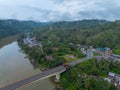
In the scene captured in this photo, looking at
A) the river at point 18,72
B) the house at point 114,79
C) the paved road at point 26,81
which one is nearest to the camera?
the paved road at point 26,81

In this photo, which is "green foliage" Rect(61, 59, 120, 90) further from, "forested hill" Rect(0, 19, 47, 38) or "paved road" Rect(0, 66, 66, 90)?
"forested hill" Rect(0, 19, 47, 38)

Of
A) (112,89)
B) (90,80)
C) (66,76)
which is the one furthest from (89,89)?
(66,76)

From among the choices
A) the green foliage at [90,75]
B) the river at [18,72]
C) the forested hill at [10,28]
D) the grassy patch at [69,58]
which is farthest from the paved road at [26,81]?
the forested hill at [10,28]

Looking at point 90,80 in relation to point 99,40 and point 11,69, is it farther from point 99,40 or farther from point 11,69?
point 99,40

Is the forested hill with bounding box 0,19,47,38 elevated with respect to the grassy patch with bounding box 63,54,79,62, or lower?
lower

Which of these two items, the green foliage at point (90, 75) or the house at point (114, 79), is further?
the house at point (114, 79)

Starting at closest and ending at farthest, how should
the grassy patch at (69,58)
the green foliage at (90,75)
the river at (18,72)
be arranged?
the green foliage at (90,75) < the river at (18,72) < the grassy patch at (69,58)

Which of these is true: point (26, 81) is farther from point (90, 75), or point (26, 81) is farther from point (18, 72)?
point (90, 75)

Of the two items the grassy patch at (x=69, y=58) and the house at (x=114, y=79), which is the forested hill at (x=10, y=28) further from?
the house at (x=114, y=79)

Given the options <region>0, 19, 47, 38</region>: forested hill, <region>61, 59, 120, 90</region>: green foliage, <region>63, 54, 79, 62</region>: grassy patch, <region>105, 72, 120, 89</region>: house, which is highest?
<region>61, 59, 120, 90</region>: green foliage

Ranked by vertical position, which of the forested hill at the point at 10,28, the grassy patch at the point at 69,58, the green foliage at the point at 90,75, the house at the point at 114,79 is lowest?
the forested hill at the point at 10,28

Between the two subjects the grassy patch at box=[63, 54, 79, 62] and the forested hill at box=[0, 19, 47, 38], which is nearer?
the grassy patch at box=[63, 54, 79, 62]

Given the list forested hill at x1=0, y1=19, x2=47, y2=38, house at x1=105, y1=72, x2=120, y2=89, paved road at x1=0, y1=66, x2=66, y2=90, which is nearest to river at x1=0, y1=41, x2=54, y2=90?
paved road at x1=0, y1=66, x2=66, y2=90
